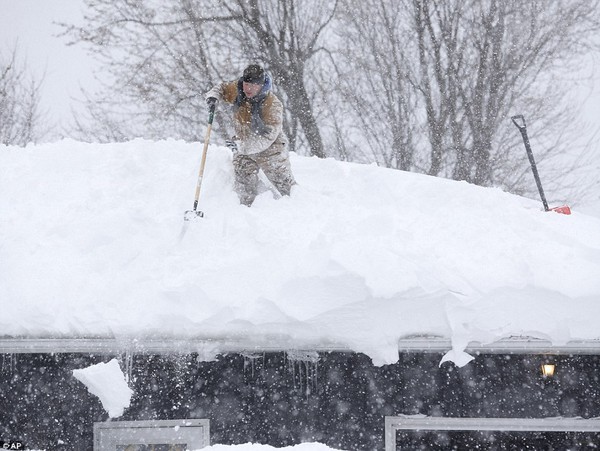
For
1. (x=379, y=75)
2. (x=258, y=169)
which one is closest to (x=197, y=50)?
(x=379, y=75)

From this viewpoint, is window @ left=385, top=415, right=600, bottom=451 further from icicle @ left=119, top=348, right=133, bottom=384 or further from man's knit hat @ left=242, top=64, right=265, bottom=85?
man's knit hat @ left=242, top=64, right=265, bottom=85

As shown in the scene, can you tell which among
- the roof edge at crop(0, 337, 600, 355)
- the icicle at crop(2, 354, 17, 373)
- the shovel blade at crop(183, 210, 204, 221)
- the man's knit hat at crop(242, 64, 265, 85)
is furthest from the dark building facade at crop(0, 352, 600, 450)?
the man's knit hat at crop(242, 64, 265, 85)

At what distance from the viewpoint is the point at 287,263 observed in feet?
19.0

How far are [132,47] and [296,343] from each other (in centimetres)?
1502

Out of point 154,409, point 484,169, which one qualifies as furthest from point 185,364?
point 484,169

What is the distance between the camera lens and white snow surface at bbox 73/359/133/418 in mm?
5555

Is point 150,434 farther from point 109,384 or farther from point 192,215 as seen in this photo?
point 192,215

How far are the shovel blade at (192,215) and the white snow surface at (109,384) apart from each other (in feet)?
5.31

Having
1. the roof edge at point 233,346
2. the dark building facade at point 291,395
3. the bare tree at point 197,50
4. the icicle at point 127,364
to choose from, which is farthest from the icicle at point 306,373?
the bare tree at point 197,50

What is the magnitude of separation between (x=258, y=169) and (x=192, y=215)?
3.17ft

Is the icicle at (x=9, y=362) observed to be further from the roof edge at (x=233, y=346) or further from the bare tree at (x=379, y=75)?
the bare tree at (x=379, y=75)

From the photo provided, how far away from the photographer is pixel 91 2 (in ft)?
58.6

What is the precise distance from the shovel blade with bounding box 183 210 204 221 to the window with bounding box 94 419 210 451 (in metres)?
2.02

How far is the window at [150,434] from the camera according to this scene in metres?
5.81
